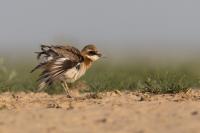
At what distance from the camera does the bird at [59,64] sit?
1570 centimetres

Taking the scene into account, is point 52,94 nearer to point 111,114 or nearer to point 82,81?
point 82,81

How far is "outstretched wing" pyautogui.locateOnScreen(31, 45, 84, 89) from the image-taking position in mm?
15695

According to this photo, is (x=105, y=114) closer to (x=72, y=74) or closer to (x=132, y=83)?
(x=72, y=74)

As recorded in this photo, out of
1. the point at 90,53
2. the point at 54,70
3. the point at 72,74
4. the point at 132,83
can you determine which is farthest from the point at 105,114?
the point at 132,83

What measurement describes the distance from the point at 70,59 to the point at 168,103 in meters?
2.77

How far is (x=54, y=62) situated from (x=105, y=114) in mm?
3223

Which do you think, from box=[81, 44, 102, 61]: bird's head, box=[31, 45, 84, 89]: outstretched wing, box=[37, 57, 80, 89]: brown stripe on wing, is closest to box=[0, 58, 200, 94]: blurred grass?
box=[81, 44, 102, 61]: bird's head

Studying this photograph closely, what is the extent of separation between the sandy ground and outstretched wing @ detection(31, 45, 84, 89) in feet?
1.45

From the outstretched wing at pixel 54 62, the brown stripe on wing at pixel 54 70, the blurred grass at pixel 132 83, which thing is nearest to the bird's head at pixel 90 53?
the outstretched wing at pixel 54 62

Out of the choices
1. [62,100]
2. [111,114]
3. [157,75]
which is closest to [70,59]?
[62,100]

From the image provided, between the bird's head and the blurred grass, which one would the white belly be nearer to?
the bird's head

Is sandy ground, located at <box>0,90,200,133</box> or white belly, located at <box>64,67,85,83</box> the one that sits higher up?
white belly, located at <box>64,67,85,83</box>

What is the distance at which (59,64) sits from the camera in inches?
625

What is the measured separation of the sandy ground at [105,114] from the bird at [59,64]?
46 cm
